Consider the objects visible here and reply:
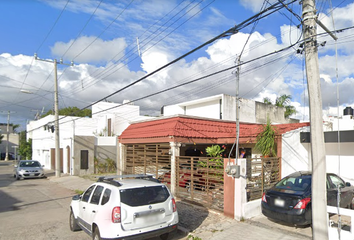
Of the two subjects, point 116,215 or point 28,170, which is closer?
point 116,215

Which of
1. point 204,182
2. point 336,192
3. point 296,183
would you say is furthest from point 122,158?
point 336,192

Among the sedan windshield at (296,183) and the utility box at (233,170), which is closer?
the sedan windshield at (296,183)

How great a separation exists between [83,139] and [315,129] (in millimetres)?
19237

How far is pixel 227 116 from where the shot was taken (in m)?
22.5

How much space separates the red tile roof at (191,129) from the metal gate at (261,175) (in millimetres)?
1465

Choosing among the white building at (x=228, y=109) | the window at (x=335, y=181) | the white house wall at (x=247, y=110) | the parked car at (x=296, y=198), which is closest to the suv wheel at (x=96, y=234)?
the parked car at (x=296, y=198)

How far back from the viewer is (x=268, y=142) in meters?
10.1

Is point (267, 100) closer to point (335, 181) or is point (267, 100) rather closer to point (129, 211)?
point (335, 181)

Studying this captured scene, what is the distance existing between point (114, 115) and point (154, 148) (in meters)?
15.8

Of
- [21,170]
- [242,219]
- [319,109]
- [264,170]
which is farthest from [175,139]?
[21,170]

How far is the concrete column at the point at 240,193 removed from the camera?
301 inches

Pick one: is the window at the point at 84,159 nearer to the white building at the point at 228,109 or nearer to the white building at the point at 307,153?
the white building at the point at 228,109

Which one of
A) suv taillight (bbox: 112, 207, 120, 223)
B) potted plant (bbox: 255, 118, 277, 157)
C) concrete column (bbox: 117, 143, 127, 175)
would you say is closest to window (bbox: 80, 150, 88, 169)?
concrete column (bbox: 117, 143, 127, 175)

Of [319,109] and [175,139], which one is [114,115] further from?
[319,109]
